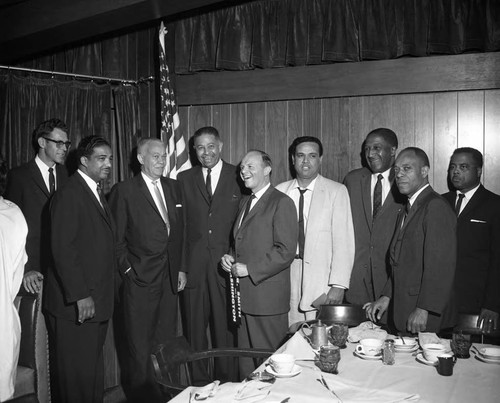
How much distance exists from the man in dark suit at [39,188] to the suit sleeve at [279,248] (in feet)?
5.05

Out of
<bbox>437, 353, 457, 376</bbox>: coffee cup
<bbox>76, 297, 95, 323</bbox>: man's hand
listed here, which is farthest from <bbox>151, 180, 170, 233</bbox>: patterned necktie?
<bbox>437, 353, 457, 376</bbox>: coffee cup

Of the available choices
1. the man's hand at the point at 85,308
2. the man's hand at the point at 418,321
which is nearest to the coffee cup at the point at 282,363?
the man's hand at the point at 418,321

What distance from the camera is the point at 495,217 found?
3.72 m

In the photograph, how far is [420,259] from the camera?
3.32m

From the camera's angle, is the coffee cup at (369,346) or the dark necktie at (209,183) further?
the dark necktie at (209,183)

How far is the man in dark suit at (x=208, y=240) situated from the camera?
4.31 meters

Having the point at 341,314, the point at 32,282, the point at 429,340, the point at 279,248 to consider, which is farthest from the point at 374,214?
the point at 32,282

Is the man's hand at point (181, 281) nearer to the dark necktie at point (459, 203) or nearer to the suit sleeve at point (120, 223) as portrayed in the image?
the suit sleeve at point (120, 223)

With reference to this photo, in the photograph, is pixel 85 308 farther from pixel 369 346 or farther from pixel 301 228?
pixel 369 346

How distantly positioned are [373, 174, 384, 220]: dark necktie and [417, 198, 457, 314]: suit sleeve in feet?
2.76

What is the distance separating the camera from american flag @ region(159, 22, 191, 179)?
4867mm

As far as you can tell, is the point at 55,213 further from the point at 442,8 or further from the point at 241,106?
the point at 442,8

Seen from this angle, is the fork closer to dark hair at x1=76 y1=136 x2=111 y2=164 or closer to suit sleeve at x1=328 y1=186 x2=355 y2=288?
suit sleeve at x1=328 y1=186 x2=355 y2=288

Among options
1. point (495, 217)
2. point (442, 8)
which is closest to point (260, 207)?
point (495, 217)
